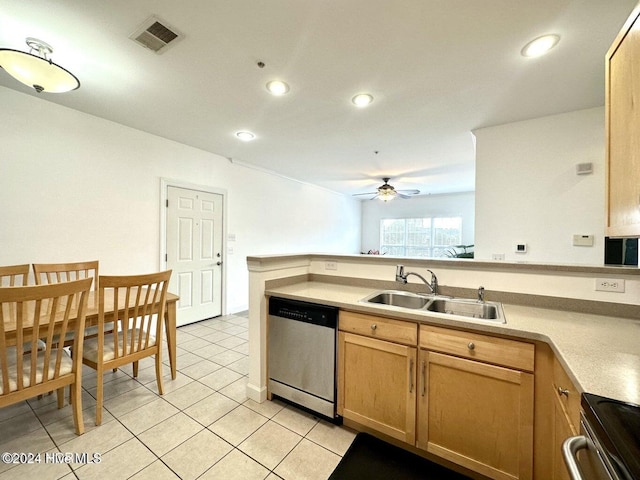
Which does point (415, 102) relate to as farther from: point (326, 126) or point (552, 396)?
point (552, 396)

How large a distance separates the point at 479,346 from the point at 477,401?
283 millimetres

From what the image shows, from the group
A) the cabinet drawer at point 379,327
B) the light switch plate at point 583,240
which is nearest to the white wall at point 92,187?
the cabinet drawer at point 379,327

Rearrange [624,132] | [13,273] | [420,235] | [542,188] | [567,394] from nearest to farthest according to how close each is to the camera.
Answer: [567,394]
[624,132]
[13,273]
[542,188]
[420,235]

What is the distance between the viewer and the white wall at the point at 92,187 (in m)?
2.43

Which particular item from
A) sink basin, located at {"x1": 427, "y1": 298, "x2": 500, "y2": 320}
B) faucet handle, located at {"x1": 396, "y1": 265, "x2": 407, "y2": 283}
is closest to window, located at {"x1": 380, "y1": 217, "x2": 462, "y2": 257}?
faucet handle, located at {"x1": 396, "y1": 265, "x2": 407, "y2": 283}

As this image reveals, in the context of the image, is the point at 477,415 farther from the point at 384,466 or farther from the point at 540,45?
the point at 540,45

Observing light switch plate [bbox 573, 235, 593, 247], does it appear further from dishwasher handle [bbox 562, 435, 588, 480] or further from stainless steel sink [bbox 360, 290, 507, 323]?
dishwasher handle [bbox 562, 435, 588, 480]

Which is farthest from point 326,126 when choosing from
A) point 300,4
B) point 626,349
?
point 626,349

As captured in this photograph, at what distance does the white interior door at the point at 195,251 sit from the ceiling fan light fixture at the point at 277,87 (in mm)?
2135

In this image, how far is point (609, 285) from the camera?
4.83 feet

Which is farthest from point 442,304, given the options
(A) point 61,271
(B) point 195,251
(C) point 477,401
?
(B) point 195,251

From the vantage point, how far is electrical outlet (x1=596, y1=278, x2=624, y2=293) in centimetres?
145

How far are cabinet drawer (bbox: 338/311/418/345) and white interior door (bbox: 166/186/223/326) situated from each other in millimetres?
2893

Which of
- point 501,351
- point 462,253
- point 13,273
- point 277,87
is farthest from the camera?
point 462,253
